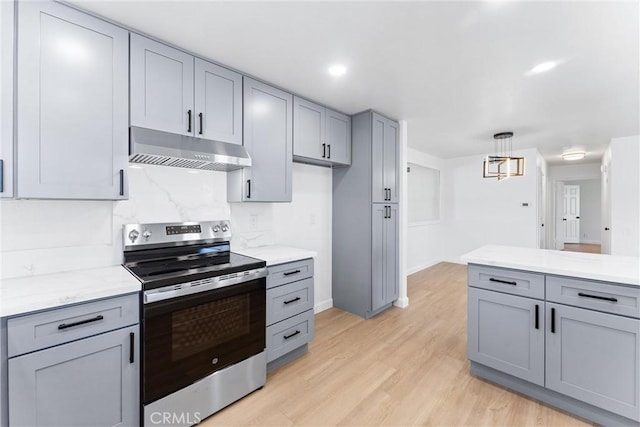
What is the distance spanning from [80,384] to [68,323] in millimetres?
313

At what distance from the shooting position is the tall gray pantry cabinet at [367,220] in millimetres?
3268

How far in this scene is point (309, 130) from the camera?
2.93 meters

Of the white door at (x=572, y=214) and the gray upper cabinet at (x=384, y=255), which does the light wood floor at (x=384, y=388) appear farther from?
the white door at (x=572, y=214)

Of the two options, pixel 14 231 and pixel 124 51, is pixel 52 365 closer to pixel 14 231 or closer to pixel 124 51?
pixel 14 231

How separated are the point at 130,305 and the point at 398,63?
2431 millimetres

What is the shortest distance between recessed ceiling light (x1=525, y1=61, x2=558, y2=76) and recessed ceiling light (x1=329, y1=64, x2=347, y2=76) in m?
1.53

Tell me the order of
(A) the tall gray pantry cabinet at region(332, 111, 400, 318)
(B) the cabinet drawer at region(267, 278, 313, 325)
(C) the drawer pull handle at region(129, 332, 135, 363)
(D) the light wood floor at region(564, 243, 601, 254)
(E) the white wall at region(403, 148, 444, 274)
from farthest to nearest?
1. (D) the light wood floor at region(564, 243, 601, 254)
2. (E) the white wall at region(403, 148, 444, 274)
3. (A) the tall gray pantry cabinet at region(332, 111, 400, 318)
4. (B) the cabinet drawer at region(267, 278, 313, 325)
5. (C) the drawer pull handle at region(129, 332, 135, 363)

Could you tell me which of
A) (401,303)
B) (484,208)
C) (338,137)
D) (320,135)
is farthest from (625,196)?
(320,135)

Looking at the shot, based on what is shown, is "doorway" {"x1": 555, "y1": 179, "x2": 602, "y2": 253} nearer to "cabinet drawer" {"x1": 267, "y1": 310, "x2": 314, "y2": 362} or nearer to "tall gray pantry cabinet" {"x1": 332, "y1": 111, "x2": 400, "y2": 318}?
"tall gray pantry cabinet" {"x1": 332, "y1": 111, "x2": 400, "y2": 318}

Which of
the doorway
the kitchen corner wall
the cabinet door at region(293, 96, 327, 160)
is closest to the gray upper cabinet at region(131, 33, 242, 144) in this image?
the kitchen corner wall

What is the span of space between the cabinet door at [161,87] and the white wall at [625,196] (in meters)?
6.30

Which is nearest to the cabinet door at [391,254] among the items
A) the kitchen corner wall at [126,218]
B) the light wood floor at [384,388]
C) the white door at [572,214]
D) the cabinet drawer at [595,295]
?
the light wood floor at [384,388]

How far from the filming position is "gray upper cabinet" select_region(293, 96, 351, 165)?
2826 mm

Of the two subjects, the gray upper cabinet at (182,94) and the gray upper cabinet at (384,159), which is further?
the gray upper cabinet at (384,159)
